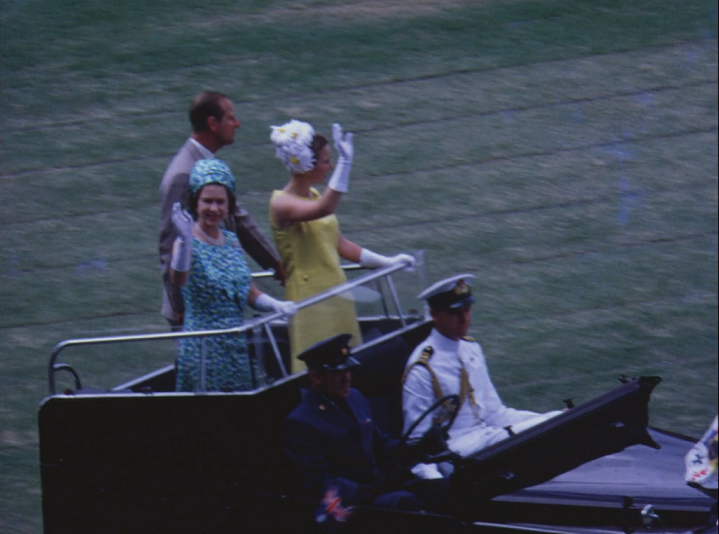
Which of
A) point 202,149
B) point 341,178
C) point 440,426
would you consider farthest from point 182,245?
point 440,426

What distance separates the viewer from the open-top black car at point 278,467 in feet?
13.4

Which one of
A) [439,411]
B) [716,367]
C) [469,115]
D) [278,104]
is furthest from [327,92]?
[439,411]

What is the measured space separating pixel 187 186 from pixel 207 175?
424mm

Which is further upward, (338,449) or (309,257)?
(309,257)

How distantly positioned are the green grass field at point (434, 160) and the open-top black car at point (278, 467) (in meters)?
2.36

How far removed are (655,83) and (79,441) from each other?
6.84m

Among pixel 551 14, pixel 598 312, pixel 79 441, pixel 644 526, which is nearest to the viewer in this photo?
pixel 644 526

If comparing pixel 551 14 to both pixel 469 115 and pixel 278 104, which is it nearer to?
pixel 469 115

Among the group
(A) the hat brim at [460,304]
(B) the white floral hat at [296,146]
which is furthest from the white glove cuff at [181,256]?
(A) the hat brim at [460,304]

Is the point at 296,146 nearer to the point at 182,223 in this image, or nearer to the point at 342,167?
the point at 342,167

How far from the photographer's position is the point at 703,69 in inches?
402

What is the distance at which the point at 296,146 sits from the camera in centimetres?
498

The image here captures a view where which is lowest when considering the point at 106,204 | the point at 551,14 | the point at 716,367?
the point at 716,367

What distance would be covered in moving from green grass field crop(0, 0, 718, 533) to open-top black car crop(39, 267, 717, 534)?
2365 millimetres
